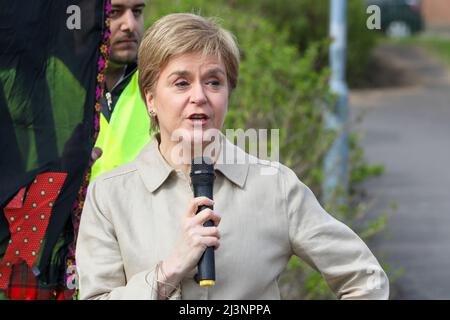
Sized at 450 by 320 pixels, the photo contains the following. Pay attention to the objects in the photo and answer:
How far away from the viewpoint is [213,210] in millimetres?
3311

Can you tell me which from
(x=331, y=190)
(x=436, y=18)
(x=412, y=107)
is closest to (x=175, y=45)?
(x=331, y=190)

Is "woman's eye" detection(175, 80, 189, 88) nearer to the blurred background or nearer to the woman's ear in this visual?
the woman's ear

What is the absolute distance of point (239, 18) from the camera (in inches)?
425

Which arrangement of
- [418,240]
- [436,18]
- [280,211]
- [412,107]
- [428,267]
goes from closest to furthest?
[280,211] → [428,267] → [418,240] → [412,107] → [436,18]

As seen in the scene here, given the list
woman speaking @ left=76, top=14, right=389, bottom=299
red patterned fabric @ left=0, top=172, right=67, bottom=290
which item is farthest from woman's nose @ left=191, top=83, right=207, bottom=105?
red patterned fabric @ left=0, top=172, right=67, bottom=290

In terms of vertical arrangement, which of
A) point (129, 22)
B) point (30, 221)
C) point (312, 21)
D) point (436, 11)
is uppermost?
point (129, 22)

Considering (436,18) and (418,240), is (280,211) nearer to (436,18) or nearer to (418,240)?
(418,240)

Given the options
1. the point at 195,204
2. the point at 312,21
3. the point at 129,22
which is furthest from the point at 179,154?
the point at 312,21

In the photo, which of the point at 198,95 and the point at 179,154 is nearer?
the point at 198,95

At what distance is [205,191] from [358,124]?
11.3 metres

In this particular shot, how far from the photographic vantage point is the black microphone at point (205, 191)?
10.3ft

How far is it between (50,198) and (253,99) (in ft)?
14.3

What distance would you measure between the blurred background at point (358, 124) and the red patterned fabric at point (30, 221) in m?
0.79

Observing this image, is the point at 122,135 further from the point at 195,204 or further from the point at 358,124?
the point at 358,124
